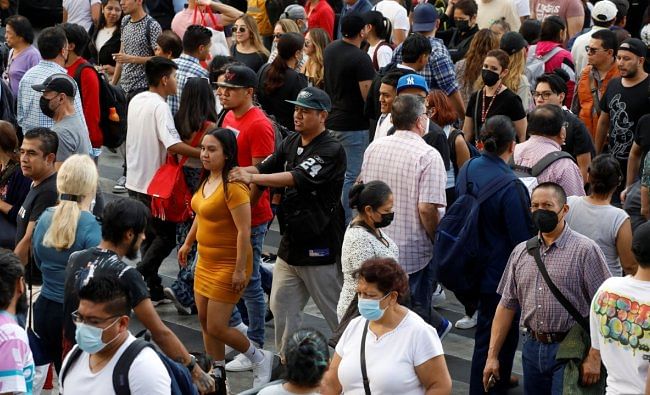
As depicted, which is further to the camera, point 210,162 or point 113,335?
point 210,162

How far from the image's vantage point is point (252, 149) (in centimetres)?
881

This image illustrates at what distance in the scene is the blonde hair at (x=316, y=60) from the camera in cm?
1216

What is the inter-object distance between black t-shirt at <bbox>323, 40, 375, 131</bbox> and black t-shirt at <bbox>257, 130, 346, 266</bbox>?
119 inches

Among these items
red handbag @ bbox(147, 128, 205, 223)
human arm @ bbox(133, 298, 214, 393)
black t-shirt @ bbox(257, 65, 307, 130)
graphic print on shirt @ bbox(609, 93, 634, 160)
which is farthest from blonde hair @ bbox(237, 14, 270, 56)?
human arm @ bbox(133, 298, 214, 393)

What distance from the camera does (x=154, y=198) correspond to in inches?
376

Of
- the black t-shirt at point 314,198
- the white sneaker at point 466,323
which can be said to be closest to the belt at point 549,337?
the black t-shirt at point 314,198

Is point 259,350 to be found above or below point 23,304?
below

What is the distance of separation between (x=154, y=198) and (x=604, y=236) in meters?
3.70

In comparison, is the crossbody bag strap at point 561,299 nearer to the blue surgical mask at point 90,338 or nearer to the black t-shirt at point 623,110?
the blue surgical mask at point 90,338

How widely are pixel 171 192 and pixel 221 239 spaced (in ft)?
5.11

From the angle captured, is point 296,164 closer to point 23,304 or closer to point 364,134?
point 23,304

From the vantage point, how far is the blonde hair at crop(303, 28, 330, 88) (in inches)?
479

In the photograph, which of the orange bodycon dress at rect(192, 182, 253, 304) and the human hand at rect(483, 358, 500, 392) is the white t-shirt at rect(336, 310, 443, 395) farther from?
the orange bodycon dress at rect(192, 182, 253, 304)

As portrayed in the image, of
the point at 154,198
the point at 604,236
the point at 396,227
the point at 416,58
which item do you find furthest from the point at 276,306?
the point at 416,58
